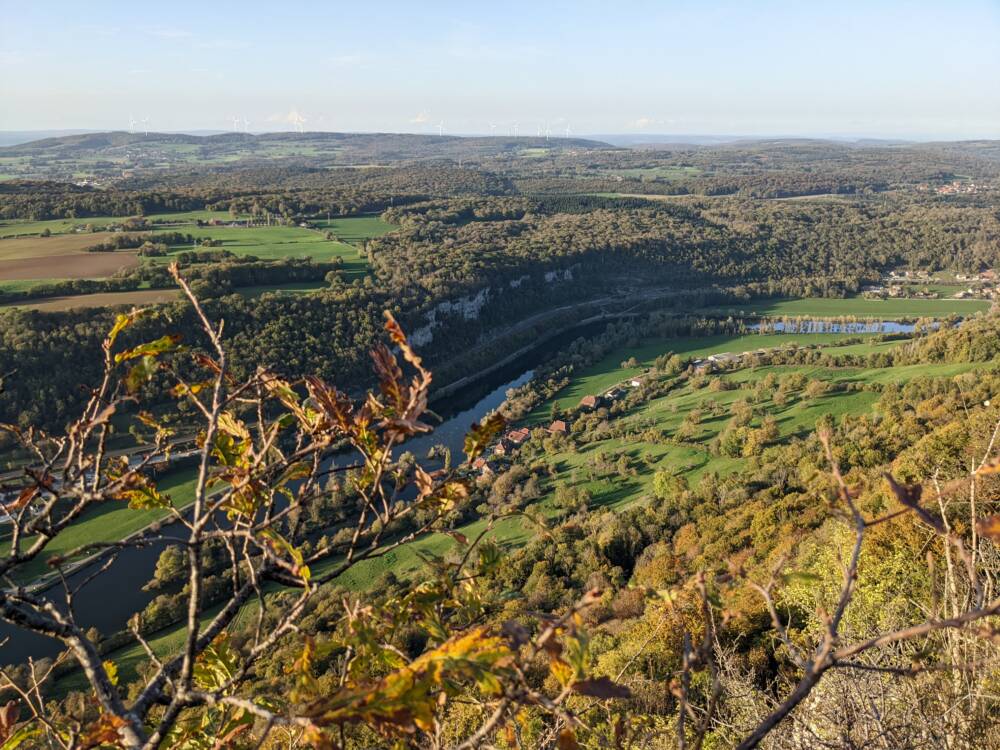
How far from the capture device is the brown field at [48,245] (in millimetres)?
50978

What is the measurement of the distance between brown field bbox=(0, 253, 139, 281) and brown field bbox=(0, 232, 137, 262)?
103cm

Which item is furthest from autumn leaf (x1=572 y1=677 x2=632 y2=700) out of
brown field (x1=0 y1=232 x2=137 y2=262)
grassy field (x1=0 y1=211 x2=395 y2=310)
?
brown field (x1=0 y1=232 x2=137 y2=262)

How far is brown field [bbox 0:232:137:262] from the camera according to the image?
5098cm

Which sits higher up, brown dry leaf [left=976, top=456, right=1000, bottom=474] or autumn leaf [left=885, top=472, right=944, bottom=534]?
brown dry leaf [left=976, top=456, right=1000, bottom=474]

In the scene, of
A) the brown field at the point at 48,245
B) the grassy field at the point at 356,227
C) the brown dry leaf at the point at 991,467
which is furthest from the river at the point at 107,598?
the grassy field at the point at 356,227

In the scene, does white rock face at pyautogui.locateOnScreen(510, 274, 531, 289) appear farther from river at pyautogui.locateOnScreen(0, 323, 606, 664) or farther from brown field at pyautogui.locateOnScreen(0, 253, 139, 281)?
brown field at pyautogui.locateOnScreen(0, 253, 139, 281)

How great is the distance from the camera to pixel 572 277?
254ft

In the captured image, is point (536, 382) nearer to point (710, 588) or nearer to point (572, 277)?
point (572, 277)

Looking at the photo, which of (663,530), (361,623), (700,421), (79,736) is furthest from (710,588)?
(700,421)

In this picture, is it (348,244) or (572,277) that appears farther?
(572,277)

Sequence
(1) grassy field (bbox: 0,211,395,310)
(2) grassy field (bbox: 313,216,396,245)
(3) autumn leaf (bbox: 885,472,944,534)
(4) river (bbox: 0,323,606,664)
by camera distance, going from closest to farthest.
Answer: (3) autumn leaf (bbox: 885,472,944,534), (4) river (bbox: 0,323,606,664), (1) grassy field (bbox: 0,211,395,310), (2) grassy field (bbox: 313,216,396,245)

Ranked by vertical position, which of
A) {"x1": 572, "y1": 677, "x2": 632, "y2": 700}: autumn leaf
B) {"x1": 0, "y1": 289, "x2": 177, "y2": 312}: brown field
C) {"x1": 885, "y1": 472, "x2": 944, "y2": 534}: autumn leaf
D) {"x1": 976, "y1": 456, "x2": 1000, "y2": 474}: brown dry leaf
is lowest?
{"x1": 0, "y1": 289, "x2": 177, "y2": 312}: brown field

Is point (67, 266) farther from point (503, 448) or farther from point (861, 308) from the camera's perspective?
point (861, 308)

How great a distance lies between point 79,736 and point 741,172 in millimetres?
205937
